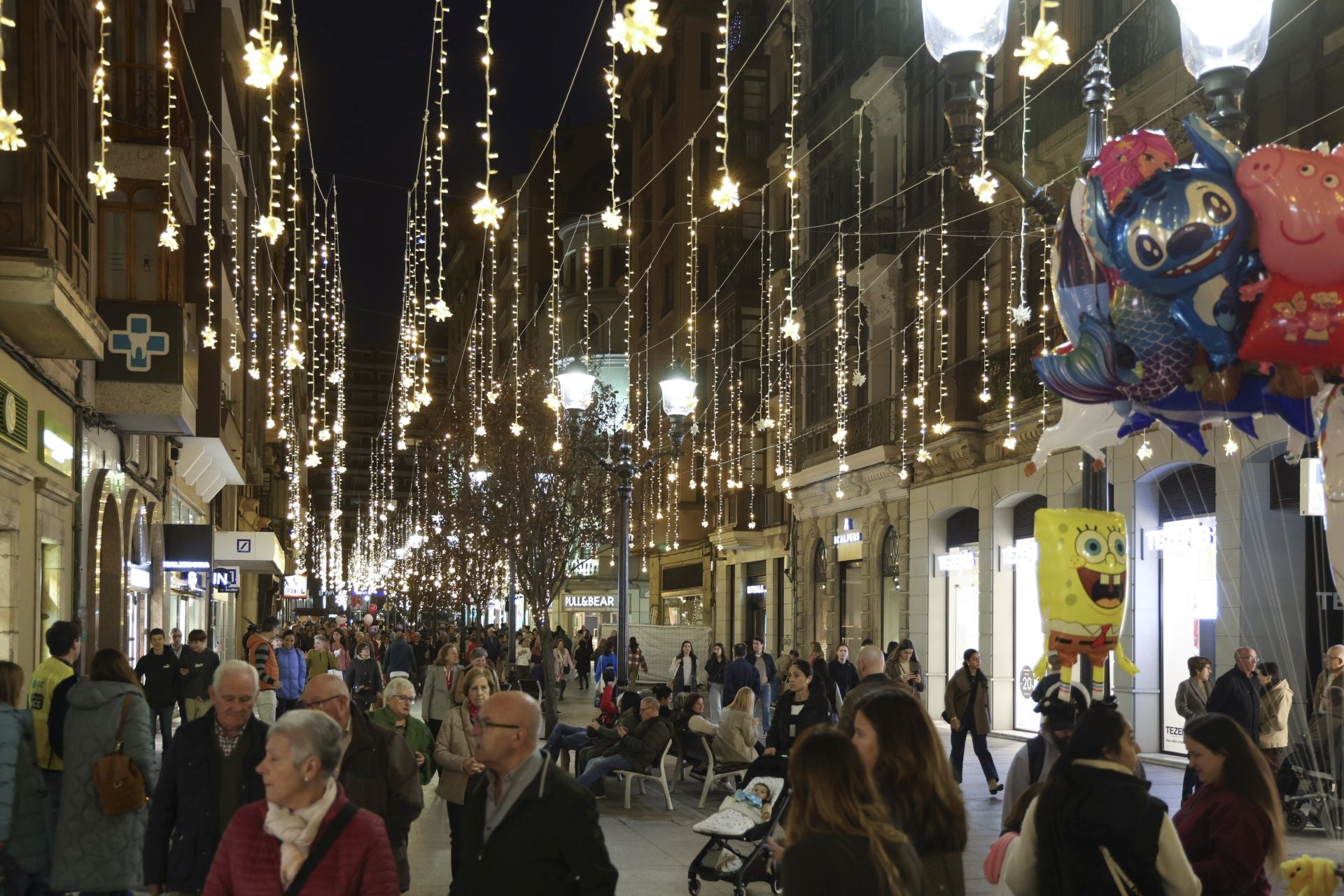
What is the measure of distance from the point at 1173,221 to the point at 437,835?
374 inches

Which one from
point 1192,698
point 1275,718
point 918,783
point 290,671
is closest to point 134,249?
point 290,671

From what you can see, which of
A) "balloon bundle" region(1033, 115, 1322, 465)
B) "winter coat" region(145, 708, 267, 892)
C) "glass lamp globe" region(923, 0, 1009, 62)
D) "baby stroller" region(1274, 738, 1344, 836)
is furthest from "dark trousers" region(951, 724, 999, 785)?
"winter coat" region(145, 708, 267, 892)

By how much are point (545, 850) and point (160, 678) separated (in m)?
15.7

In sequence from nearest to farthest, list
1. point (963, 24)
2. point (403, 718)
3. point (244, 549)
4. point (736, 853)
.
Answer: point (963, 24) → point (403, 718) → point (736, 853) → point (244, 549)

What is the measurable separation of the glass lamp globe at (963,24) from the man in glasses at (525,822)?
4290 millimetres

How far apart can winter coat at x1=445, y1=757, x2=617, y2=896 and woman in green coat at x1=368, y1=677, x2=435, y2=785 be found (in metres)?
4.68

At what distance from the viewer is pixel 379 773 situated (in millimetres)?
7703

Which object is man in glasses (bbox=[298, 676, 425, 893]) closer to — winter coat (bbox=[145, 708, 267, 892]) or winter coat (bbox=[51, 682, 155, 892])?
winter coat (bbox=[145, 708, 267, 892])

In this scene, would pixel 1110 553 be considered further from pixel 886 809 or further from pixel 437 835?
pixel 437 835

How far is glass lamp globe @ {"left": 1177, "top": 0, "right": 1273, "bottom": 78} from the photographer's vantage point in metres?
7.47

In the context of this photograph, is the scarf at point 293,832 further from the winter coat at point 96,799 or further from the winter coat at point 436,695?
the winter coat at point 436,695

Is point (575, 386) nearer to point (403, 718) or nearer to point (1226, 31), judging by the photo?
point (403, 718)

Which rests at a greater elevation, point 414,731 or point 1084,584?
point 1084,584

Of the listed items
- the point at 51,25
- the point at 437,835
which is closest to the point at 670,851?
the point at 437,835
